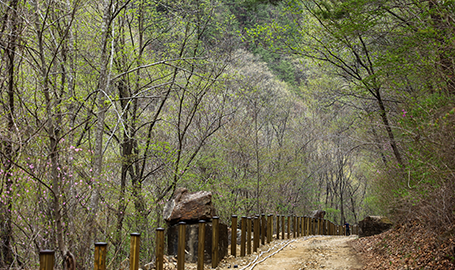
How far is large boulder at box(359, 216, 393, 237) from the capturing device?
9.91 meters

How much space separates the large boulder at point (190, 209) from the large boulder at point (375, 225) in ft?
18.3

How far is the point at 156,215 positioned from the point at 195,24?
16.6 ft

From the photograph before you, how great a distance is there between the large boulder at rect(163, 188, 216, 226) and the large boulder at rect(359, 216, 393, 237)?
18.3ft

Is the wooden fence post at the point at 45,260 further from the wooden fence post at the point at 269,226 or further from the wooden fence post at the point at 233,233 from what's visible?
the wooden fence post at the point at 269,226

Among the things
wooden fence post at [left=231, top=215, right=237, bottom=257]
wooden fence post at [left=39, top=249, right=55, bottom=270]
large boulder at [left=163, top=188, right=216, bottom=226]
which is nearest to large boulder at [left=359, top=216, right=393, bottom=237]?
wooden fence post at [left=231, top=215, right=237, bottom=257]

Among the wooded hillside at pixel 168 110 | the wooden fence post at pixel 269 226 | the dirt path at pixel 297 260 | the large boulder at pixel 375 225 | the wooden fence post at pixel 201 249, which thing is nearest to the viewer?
the wooded hillside at pixel 168 110

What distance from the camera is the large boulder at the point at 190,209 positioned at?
6.60m

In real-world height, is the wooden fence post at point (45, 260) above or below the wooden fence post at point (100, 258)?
above

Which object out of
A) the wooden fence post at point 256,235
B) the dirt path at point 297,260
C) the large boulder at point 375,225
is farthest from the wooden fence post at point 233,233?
the large boulder at point 375,225

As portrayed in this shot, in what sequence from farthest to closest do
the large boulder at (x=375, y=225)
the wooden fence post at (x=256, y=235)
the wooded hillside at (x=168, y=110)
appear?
the large boulder at (x=375, y=225) → the wooden fence post at (x=256, y=235) → the wooded hillside at (x=168, y=110)

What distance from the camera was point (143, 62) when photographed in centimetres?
878

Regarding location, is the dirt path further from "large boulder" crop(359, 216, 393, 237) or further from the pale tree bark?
the pale tree bark

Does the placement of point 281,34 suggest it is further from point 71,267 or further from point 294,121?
point 294,121

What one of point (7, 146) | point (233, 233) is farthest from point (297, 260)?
point (7, 146)
